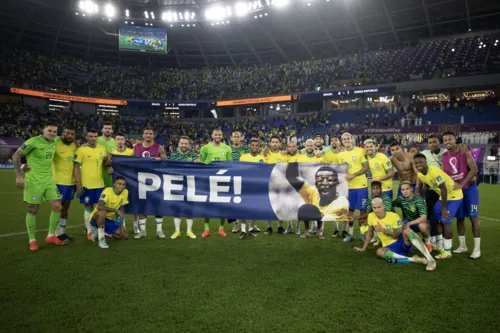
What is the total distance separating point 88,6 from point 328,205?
45107 millimetres

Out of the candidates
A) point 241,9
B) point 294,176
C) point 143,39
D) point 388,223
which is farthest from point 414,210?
point 143,39

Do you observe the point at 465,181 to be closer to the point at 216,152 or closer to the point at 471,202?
the point at 471,202

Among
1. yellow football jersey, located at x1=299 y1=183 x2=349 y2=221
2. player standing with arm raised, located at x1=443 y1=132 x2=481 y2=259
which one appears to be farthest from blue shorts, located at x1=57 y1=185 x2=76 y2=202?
player standing with arm raised, located at x1=443 y1=132 x2=481 y2=259

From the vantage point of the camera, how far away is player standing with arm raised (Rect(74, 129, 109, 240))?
6059mm

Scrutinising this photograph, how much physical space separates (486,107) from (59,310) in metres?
37.3

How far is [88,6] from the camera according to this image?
3797cm

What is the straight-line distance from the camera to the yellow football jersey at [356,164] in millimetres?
6320

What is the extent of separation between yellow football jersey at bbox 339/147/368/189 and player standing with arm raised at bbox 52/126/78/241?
19.3 feet

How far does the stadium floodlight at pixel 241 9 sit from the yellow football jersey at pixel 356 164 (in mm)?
38169

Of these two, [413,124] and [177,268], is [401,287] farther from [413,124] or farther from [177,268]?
[413,124]

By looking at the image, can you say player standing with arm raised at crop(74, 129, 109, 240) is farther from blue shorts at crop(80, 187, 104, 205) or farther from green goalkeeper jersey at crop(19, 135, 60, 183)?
green goalkeeper jersey at crop(19, 135, 60, 183)

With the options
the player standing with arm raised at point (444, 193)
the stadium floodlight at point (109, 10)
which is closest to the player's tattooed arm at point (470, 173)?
the player standing with arm raised at point (444, 193)

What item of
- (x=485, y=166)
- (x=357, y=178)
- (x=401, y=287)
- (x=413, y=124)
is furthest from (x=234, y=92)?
(x=401, y=287)

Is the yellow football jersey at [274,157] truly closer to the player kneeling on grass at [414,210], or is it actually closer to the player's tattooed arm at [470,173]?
the player kneeling on grass at [414,210]
